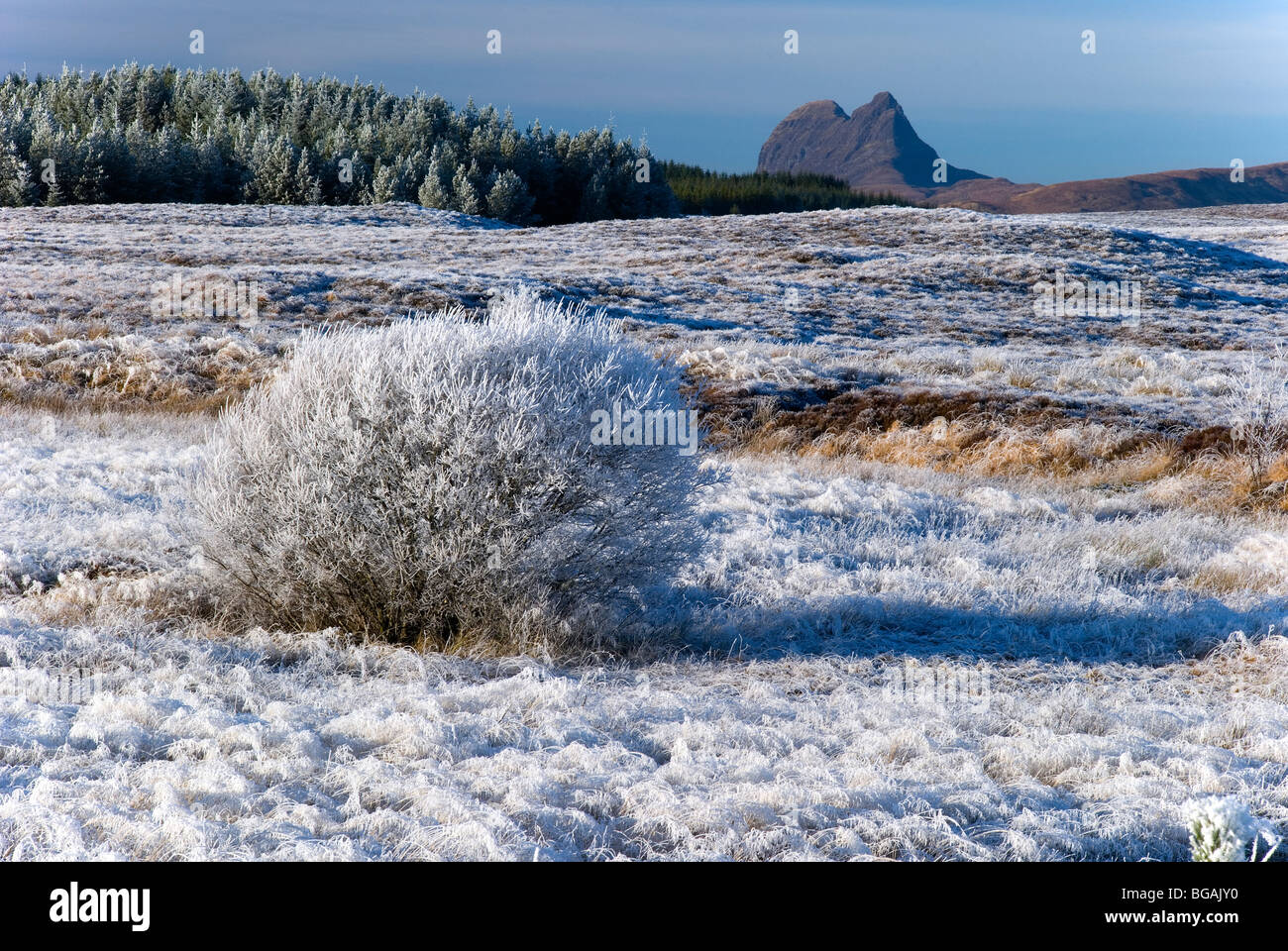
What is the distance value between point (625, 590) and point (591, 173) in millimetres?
60058

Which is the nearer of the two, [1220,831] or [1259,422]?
[1220,831]

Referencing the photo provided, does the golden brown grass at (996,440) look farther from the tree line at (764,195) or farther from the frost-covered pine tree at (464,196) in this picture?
the tree line at (764,195)

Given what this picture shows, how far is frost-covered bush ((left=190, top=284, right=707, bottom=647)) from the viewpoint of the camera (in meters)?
5.11

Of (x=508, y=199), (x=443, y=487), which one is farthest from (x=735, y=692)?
(x=508, y=199)

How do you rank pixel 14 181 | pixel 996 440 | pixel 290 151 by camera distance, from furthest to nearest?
pixel 290 151 < pixel 14 181 < pixel 996 440

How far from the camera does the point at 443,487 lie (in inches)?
199

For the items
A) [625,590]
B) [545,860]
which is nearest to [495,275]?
[625,590]

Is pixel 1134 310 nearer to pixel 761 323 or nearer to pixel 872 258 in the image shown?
pixel 872 258

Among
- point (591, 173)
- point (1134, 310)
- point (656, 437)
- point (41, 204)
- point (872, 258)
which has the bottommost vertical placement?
point (656, 437)

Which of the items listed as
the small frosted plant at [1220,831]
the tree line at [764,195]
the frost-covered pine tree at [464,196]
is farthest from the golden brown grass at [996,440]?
the tree line at [764,195]

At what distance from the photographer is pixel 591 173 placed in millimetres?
62438

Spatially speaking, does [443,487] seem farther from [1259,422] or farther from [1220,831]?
[1259,422]

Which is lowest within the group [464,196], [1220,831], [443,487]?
[1220,831]

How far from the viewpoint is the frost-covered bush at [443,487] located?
511cm
